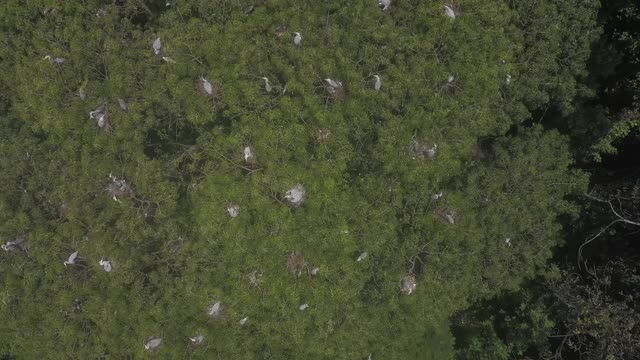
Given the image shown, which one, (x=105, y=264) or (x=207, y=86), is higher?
(x=207, y=86)

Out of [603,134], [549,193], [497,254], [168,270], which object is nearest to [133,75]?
[168,270]

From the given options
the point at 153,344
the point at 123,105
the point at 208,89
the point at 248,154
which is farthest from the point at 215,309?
the point at 123,105

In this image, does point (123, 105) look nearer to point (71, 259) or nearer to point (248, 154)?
point (248, 154)

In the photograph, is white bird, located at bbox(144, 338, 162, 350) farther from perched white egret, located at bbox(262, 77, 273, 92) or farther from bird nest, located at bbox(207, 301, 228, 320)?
perched white egret, located at bbox(262, 77, 273, 92)

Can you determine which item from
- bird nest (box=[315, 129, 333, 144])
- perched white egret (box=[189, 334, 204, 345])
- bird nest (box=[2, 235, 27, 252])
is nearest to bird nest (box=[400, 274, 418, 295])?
bird nest (box=[315, 129, 333, 144])

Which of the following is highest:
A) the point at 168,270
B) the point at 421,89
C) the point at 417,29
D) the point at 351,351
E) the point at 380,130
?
the point at 417,29

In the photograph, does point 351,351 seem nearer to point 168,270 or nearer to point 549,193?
point 168,270
